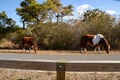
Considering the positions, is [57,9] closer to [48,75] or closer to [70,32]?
[70,32]

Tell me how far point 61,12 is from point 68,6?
16.7 feet

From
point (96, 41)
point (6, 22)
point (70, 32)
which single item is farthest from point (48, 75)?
point (6, 22)

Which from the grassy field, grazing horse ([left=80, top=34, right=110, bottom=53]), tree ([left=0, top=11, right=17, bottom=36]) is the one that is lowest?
the grassy field

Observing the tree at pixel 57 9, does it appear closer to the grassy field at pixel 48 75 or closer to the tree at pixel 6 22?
the tree at pixel 6 22

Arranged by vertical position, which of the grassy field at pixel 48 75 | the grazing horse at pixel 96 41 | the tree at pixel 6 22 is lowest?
the grassy field at pixel 48 75

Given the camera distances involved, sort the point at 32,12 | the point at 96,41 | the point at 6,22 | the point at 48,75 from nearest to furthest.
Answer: the point at 48,75, the point at 96,41, the point at 6,22, the point at 32,12

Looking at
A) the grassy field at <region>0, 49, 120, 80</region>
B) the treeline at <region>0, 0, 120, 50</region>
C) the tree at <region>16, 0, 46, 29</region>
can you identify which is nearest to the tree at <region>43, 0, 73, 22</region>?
the tree at <region>16, 0, 46, 29</region>

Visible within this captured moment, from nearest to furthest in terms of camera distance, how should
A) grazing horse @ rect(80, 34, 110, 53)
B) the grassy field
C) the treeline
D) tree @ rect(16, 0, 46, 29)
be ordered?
the grassy field, grazing horse @ rect(80, 34, 110, 53), the treeline, tree @ rect(16, 0, 46, 29)

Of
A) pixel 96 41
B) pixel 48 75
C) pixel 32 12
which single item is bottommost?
pixel 48 75

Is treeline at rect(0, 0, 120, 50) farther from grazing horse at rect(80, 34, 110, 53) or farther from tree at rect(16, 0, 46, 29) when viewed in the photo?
tree at rect(16, 0, 46, 29)

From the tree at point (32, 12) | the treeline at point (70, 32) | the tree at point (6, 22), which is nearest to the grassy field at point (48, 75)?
the treeline at point (70, 32)

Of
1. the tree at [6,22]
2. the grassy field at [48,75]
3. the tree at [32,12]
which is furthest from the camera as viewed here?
the tree at [32,12]

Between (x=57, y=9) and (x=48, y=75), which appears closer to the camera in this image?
(x=48, y=75)

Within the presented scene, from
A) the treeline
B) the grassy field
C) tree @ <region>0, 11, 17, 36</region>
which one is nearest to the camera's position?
the grassy field
